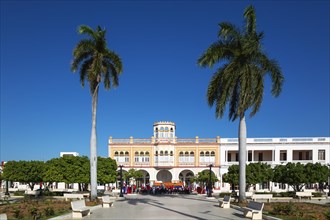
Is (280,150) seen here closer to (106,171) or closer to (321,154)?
(321,154)

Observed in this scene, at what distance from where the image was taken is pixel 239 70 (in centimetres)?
2612

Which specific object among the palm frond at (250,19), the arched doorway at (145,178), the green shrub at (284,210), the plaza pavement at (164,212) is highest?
the palm frond at (250,19)

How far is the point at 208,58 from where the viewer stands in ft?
88.7

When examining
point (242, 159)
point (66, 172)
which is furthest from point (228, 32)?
point (66, 172)

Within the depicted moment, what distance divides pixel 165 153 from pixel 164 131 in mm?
3947

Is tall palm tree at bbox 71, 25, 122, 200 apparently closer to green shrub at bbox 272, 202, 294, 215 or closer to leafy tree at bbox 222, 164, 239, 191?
green shrub at bbox 272, 202, 294, 215

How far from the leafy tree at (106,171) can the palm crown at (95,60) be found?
15255 millimetres

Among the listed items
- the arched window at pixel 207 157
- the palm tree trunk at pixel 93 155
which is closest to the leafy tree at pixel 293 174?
the palm tree trunk at pixel 93 155

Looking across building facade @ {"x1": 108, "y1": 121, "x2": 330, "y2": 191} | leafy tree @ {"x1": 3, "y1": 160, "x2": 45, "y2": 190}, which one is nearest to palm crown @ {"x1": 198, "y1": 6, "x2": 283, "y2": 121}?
leafy tree @ {"x1": 3, "y1": 160, "x2": 45, "y2": 190}

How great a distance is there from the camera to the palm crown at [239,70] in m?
25.7

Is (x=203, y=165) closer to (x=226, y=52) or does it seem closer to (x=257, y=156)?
(x=257, y=156)

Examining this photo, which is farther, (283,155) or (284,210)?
(283,155)

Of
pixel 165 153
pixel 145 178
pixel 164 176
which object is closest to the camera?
pixel 165 153

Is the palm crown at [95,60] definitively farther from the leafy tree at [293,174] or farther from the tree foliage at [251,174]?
the leafy tree at [293,174]
